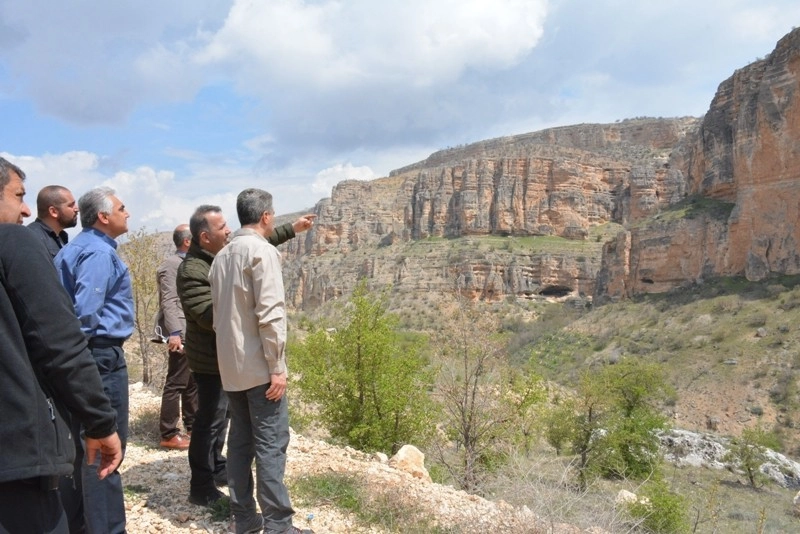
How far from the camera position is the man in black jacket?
1.80m

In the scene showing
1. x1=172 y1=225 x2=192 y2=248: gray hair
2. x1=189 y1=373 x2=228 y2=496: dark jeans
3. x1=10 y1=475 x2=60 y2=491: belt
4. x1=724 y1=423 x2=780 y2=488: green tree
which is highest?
x1=172 y1=225 x2=192 y2=248: gray hair

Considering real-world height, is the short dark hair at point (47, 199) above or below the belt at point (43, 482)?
above

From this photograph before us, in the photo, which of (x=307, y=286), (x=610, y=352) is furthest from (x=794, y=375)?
(x=307, y=286)

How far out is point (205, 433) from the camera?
13.4 ft

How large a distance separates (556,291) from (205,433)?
58.3m

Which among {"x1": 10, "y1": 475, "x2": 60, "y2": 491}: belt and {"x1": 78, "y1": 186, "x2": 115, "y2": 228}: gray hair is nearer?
{"x1": 10, "y1": 475, "x2": 60, "y2": 491}: belt

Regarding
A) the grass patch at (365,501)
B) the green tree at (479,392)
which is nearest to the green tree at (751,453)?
the green tree at (479,392)

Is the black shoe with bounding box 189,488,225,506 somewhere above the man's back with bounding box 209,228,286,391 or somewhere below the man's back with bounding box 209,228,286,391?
below

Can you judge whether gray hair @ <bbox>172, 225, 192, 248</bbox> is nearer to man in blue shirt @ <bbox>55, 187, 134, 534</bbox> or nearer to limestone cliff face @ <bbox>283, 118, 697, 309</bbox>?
man in blue shirt @ <bbox>55, 187, 134, 534</bbox>

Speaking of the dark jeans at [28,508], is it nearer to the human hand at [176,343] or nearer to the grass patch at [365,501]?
the grass patch at [365,501]

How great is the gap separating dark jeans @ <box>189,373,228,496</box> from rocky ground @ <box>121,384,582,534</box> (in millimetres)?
170

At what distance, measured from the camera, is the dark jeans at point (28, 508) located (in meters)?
1.79

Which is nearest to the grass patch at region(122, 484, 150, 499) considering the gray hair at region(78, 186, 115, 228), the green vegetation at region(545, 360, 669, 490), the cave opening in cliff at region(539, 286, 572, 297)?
the gray hair at region(78, 186, 115, 228)

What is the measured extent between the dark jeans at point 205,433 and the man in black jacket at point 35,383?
6.76 ft
